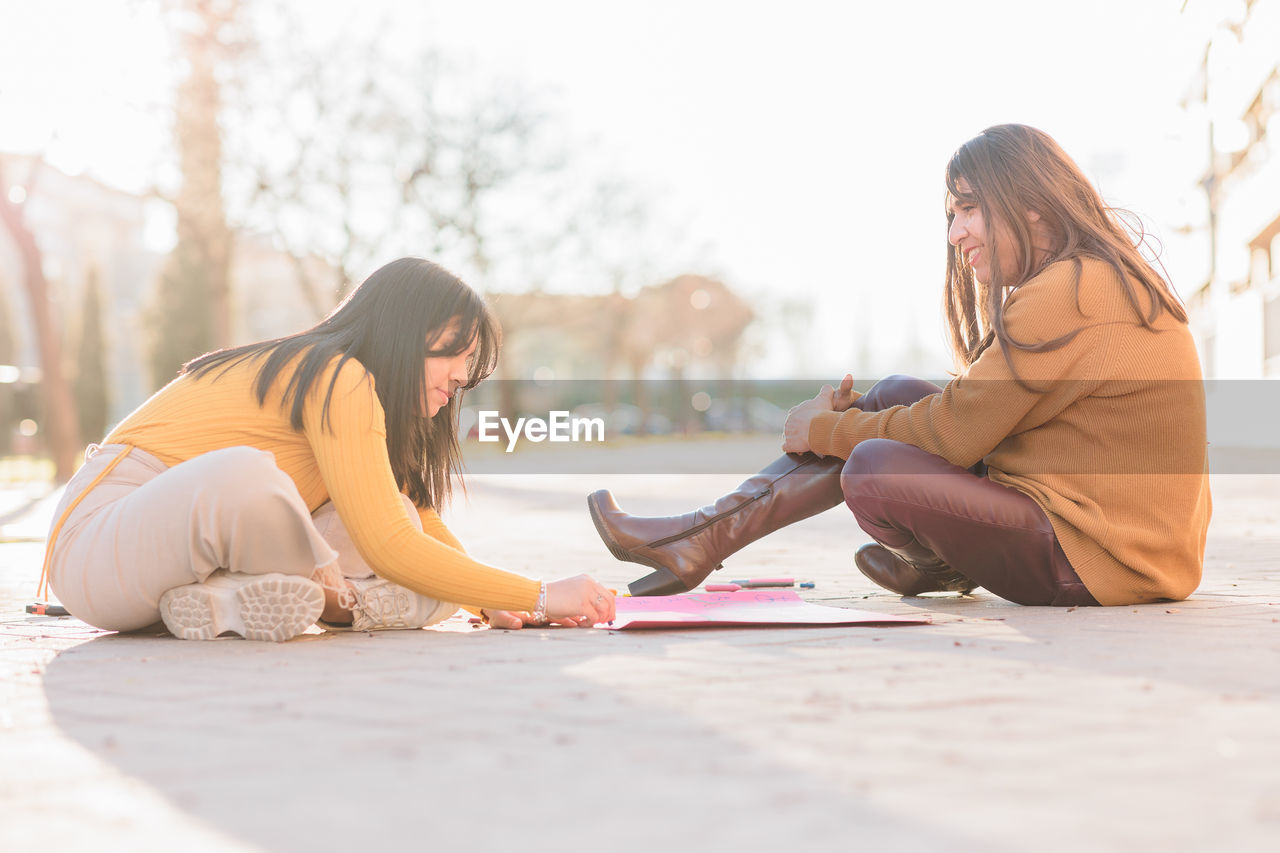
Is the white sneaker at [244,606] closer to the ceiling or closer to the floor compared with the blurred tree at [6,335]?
closer to the floor

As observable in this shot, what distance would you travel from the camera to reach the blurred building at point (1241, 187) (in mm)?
27516

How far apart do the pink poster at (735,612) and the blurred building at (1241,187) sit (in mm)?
25484

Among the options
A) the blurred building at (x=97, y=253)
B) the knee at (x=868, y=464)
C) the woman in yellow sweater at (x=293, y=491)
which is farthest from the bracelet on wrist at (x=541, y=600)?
the blurred building at (x=97, y=253)

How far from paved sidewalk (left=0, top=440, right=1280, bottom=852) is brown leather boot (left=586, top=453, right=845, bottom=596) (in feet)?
1.98

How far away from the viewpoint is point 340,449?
3.41 meters

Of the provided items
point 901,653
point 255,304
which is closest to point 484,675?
point 901,653

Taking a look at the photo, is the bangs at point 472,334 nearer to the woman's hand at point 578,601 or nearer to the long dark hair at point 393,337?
the long dark hair at point 393,337

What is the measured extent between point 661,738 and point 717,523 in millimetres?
2035

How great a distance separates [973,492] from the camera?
156 inches

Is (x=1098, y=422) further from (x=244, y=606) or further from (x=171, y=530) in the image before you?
(x=171, y=530)

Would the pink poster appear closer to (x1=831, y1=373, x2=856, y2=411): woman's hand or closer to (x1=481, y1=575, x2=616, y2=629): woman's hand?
(x1=481, y1=575, x2=616, y2=629): woman's hand

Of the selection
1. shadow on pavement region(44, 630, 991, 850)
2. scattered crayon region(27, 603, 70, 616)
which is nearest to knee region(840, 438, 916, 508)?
shadow on pavement region(44, 630, 991, 850)

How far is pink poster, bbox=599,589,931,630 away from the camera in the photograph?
3919mm

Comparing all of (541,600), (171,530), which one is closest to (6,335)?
(171,530)
